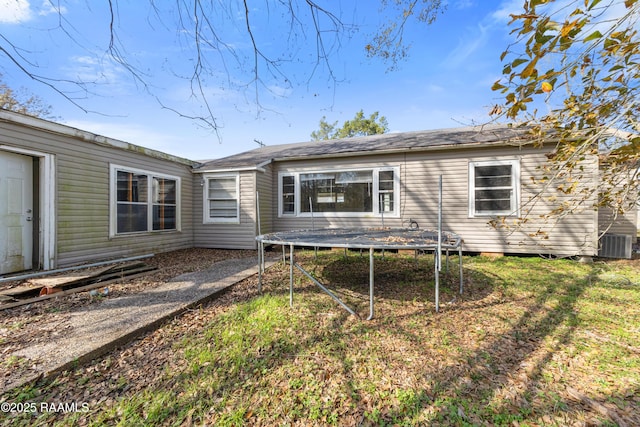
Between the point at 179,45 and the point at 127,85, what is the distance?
66cm

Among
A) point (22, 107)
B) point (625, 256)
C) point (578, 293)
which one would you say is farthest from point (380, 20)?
point (22, 107)

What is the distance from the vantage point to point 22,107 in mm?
15094

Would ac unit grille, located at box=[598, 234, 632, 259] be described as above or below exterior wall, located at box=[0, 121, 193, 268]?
below

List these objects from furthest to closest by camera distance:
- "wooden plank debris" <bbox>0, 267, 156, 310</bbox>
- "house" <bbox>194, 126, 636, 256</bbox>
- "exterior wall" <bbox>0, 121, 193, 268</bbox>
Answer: "house" <bbox>194, 126, 636, 256</bbox>
"exterior wall" <bbox>0, 121, 193, 268</bbox>
"wooden plank debris" <bbox>0, 267, 156, 310</bbox>

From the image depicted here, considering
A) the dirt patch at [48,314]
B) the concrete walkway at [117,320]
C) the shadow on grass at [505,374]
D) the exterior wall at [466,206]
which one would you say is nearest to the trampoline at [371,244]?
the shadow on grass at [505,374]

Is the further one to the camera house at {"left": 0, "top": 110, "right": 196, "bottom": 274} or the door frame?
the door frame

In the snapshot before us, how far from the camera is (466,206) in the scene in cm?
753

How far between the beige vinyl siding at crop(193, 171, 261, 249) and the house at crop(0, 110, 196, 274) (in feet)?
4.05

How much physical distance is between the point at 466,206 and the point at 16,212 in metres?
10.1

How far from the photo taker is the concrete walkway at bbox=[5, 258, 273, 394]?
243 cm

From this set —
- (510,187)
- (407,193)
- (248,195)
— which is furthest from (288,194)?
(510,187)

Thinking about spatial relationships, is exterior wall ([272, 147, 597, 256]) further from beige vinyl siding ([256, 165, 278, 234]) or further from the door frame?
the door frame

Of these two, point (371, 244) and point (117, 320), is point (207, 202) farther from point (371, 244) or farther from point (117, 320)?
point (371, 244)

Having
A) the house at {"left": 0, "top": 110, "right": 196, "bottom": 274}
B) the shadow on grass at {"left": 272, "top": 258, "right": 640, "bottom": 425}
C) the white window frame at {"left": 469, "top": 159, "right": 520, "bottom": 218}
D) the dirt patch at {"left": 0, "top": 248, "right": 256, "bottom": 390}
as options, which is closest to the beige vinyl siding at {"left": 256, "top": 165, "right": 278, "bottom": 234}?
the house at {"left": 0, "top": 110, "right": 196, "bottom": 274}
